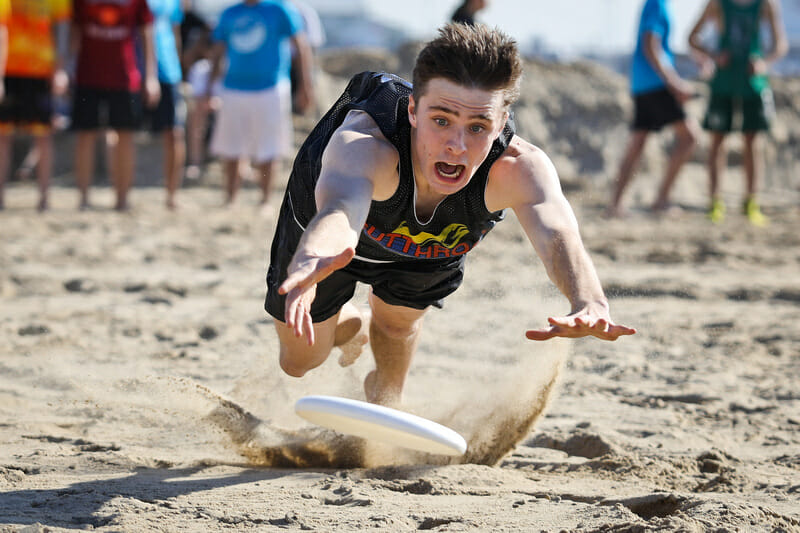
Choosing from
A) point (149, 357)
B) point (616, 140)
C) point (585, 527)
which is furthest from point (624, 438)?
point (616, 140)

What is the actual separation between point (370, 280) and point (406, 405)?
0.73m

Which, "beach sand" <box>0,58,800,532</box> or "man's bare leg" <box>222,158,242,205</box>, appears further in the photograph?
"man's bare leg" <box>222,158,242,205</box>

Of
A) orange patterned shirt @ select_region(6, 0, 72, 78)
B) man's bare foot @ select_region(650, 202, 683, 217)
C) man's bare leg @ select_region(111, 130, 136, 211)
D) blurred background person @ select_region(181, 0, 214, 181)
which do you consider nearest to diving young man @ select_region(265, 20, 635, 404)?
man's bare leg @ select_region(111, 130, 136, 211)

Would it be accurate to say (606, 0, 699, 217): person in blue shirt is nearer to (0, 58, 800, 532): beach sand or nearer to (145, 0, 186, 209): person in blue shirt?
(0, 58, 800, 532): beach sand

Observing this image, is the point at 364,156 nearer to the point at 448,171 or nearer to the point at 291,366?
the point at 448,171

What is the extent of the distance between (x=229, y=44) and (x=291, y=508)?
5869mm

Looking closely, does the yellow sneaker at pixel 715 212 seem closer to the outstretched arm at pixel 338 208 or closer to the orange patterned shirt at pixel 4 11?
the orange patterned shirt at pixel 4 11

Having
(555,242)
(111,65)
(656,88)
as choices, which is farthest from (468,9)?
(555,242)

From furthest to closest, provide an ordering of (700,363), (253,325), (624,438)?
(253,325) < (700,363) < (624,438)

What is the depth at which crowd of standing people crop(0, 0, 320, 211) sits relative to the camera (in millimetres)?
7461

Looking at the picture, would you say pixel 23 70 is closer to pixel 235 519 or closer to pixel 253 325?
pixel 253 325

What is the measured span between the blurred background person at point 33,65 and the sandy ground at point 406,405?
1.00 meters

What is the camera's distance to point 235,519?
267cm

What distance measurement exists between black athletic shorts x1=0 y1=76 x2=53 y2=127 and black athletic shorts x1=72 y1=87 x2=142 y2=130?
0.27 metres
